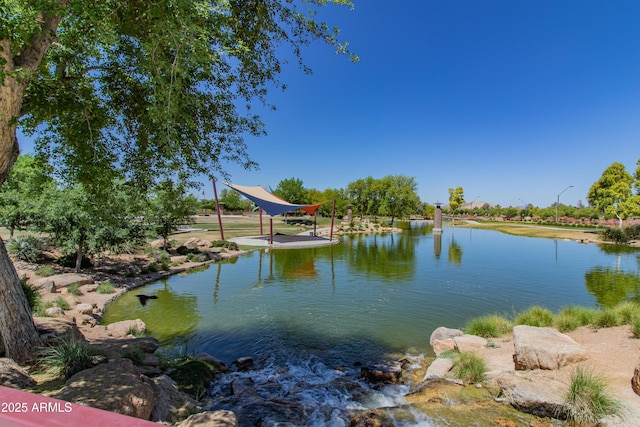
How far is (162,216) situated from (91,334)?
1240cm

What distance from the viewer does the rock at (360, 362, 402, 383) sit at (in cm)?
650

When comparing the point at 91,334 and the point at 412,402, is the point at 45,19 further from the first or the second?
the point at 412,402

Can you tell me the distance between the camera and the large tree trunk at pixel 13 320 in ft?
16.0

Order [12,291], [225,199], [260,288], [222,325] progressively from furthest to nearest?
[225,199] < [260,288] < [222,325] < [12,291]

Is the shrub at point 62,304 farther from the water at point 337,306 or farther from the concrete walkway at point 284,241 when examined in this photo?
the concrete walkway at point 284,241

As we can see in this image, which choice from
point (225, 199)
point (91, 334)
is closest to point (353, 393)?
point (91, 334)

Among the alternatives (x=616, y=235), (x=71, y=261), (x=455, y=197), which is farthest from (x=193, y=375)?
(x=455, y=197)

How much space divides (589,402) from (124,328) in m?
9.75

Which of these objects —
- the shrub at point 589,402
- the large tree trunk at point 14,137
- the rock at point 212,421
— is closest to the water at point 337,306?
the rock at point 212,421

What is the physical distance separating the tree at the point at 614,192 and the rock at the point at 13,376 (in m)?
46.3

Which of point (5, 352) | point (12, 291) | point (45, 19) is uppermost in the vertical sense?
point (45, 19)

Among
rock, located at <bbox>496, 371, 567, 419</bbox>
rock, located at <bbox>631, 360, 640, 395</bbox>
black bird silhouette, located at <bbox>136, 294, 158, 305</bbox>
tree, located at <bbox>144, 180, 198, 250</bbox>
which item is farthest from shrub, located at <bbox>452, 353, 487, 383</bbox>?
tree, located at <bbox>144, 180, 198, 250</bbox>

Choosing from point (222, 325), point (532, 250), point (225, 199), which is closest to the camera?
point (222, 325)

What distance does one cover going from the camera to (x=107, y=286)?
1205 centimetres
